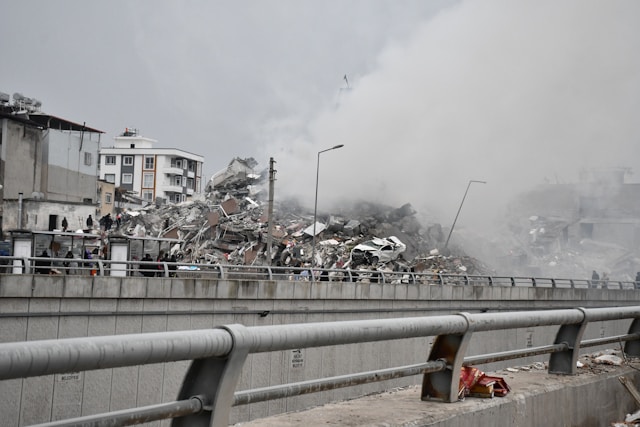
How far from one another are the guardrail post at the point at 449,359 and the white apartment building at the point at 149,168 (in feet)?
332

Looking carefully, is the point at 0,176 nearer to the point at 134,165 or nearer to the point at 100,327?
the point at 100,327

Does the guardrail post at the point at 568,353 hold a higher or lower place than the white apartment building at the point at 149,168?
lower

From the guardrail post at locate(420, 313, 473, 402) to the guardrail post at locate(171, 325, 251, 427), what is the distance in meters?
1.92

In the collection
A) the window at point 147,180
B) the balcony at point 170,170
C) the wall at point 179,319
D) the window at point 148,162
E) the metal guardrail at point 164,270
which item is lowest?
the wall at point 179,319

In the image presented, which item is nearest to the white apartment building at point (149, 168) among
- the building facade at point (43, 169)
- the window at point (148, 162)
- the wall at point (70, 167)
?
the window at point (148, 162)

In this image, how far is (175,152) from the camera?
347ft

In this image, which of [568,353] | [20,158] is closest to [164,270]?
[568,353]

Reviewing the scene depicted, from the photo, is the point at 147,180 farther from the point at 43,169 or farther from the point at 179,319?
the point at 179,319

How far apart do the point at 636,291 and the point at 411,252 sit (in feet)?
52.2

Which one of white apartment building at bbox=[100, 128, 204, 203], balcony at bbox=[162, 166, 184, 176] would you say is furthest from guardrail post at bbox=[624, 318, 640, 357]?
balcony at bbox=[162, 166, 184, 176]

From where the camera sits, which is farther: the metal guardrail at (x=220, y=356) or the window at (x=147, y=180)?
the window at (x=147, y=180)

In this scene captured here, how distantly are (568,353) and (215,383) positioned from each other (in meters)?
4.26

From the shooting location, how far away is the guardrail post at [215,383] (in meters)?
3.36

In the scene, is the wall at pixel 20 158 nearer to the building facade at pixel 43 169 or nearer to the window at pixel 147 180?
the building facade at pixel 43 169
